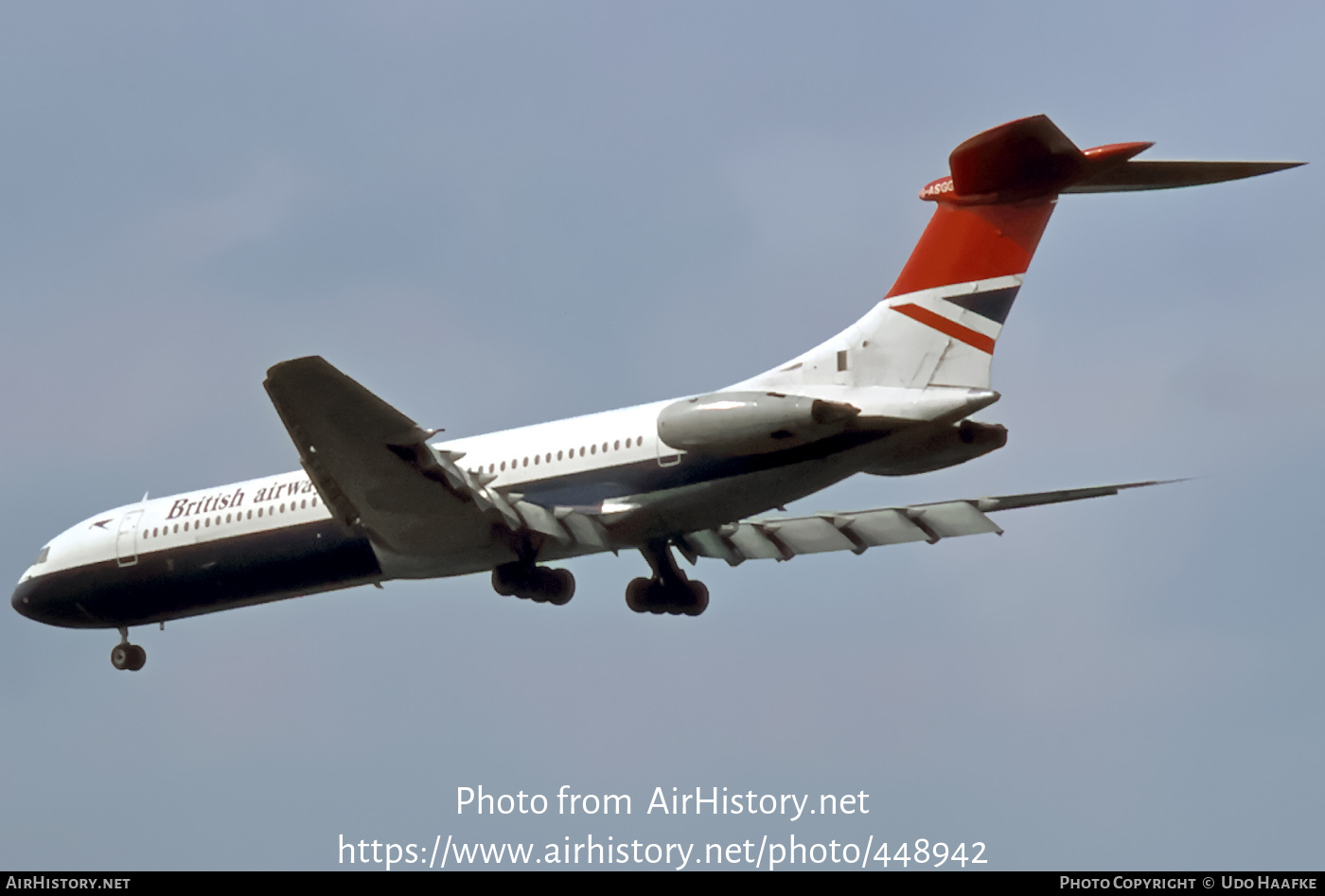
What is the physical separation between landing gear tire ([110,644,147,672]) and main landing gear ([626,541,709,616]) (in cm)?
994

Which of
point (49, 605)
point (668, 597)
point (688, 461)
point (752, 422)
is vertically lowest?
point (49, 605)

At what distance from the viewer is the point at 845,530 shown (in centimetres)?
3022

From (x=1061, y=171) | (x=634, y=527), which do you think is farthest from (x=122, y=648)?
(x=1061, y=171)

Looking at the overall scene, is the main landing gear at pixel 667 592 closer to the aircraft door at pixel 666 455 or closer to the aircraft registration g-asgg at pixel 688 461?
the aircraft registration g-asgg at pixel 688 461

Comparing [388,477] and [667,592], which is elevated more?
[388,477]

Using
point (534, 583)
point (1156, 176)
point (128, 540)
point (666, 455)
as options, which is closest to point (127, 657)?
point (128, 540)

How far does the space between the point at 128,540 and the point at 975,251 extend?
16.2 m

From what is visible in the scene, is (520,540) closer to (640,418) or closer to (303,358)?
(640,418)

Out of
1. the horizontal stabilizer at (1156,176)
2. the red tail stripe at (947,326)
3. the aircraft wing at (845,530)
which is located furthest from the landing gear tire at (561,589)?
the horizontal stabilizer at (1156,176)

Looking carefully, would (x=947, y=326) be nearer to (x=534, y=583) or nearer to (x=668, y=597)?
(x=668, y=597)

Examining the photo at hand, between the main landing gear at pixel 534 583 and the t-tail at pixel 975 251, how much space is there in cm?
612

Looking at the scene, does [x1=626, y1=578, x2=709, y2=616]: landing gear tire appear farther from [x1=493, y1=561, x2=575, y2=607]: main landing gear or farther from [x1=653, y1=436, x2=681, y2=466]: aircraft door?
[x1=653, y1=436, x2=681, y2=466]: aircraft door

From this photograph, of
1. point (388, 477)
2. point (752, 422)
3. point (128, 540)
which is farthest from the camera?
point (128, 540)

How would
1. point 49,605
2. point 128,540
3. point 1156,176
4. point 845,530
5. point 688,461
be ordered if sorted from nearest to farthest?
point 1156,176
point 688,461
point 845,530
point 128,540
point 49,605
